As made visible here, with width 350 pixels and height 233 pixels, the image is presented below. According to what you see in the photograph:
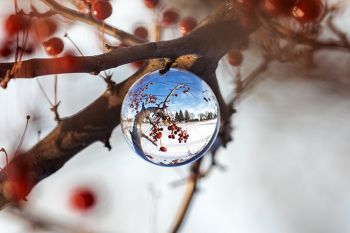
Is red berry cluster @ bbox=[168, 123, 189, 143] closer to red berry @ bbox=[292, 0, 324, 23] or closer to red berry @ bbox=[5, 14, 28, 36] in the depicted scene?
red berry @ bbox=[292, 0, 324, 23]

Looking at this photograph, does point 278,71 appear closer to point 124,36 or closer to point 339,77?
point 339,77

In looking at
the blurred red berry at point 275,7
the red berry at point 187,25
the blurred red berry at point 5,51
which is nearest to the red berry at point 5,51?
the blurred red berry at point 5,51

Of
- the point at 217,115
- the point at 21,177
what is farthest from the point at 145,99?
the point at 21,177

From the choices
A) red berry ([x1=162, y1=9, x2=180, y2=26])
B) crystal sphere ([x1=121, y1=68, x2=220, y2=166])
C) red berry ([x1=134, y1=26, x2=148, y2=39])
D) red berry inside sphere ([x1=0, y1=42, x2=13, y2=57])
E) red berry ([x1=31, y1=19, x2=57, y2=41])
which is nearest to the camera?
crystal sphere ([x1=121, y1=68, x2=220, y2=166])

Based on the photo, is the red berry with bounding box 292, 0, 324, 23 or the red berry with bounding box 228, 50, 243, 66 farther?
the red berry with bounding box 228, 50, 243, 66

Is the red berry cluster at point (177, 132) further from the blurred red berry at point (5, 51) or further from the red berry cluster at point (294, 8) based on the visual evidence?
the blurred red berry at point (5, 51)

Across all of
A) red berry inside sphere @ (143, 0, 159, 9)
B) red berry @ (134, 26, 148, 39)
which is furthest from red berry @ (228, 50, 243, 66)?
red berry @ (134, 26, 148, 39)

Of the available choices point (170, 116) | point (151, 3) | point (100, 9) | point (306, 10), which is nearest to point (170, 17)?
point (151, 3)
